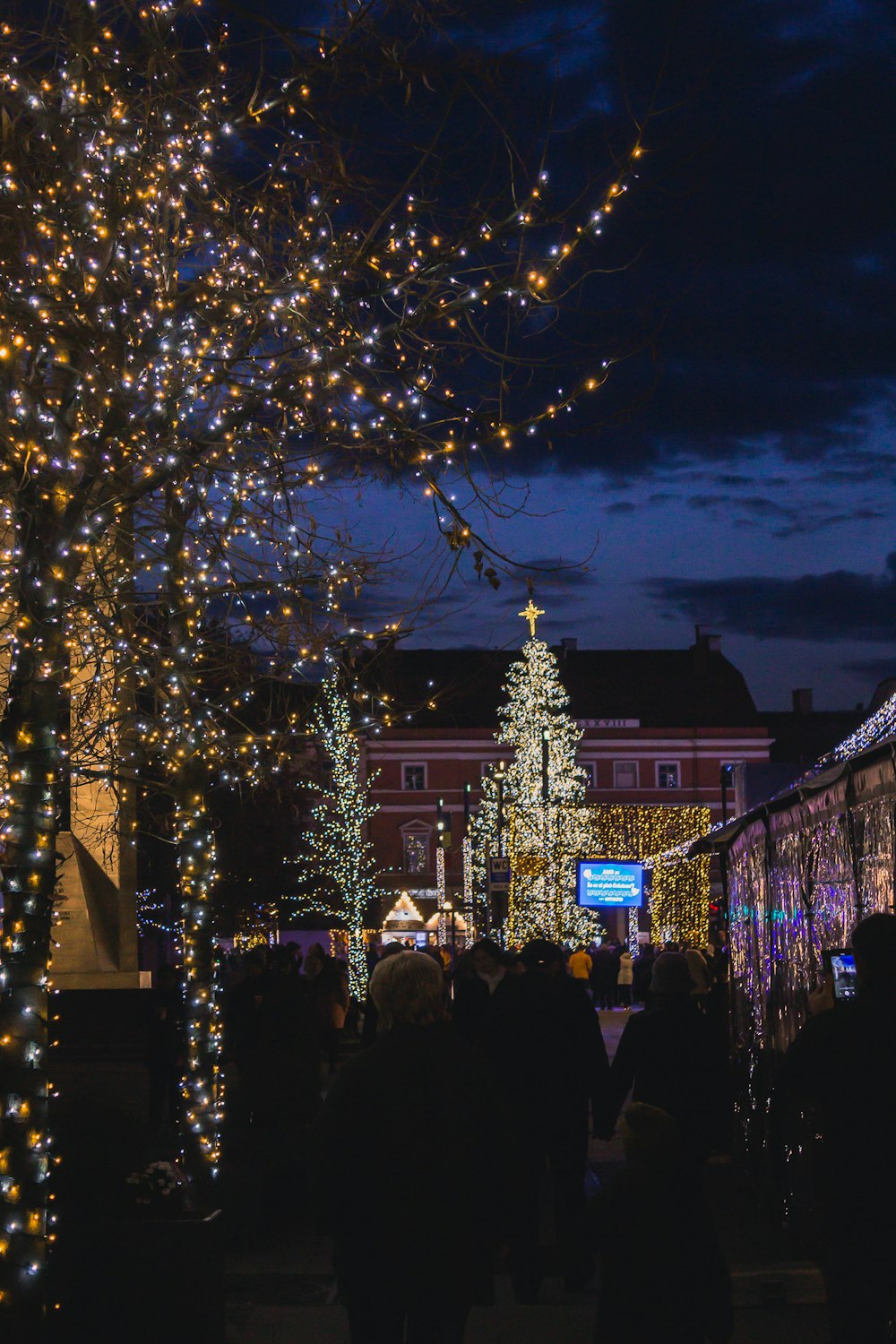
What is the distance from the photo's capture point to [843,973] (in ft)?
30.7

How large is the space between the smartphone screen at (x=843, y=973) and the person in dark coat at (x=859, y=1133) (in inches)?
140

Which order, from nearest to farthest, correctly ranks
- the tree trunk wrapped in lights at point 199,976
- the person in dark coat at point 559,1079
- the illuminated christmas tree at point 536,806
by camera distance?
the person in dark coat at point 559,1079
the tree trunk wrapped in lights at point 199,976
the illuminated christmas tree at point 536,806

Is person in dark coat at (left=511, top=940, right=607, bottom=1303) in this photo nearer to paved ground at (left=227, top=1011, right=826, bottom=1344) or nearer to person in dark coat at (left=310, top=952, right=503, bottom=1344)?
paved ground at (left=227, top=1011, right=826, bottom=1344)

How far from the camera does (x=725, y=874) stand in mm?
19594

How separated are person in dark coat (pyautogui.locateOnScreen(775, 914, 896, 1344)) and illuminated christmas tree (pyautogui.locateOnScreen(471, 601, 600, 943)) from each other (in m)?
42.1

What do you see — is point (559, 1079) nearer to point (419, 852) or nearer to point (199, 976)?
point (199, 976)

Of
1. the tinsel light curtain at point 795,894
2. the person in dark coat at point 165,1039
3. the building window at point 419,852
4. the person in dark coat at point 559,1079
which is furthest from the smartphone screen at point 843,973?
the building window at point 419,852

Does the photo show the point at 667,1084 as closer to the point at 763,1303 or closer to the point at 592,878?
the point at 763,1303

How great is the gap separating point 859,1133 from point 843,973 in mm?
3917

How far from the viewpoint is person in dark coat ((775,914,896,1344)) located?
5434 mm

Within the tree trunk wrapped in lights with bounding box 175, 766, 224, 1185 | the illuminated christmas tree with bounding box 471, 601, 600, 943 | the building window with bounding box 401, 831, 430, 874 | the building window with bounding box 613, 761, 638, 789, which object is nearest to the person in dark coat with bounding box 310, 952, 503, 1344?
the tree trunk wrapped in lights with bounding box 175, 766, 224, 1185

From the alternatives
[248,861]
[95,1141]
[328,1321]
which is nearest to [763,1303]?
[328,1321]

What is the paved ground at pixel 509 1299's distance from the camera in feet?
27.5

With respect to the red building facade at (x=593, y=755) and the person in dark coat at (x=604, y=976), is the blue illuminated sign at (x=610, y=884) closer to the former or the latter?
the person in dark coat at (x=604, y=976)
